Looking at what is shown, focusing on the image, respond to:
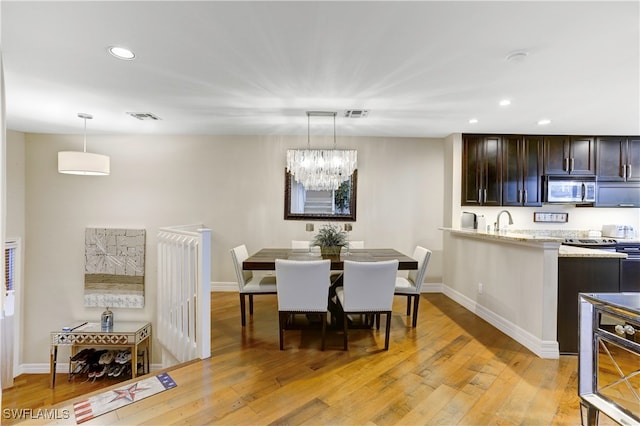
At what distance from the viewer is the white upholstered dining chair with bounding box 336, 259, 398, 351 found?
2541mm

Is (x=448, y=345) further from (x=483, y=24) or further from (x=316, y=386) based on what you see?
(x=483, y=24)

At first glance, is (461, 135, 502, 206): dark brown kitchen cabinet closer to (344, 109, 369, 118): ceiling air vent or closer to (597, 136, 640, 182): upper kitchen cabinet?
(597, 136, 640, 182): upper kitchen cabinet

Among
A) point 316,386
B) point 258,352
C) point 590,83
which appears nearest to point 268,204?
point 258,352

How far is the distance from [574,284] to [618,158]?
10.6ft

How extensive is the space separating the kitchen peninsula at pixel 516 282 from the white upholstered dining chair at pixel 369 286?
1315mm

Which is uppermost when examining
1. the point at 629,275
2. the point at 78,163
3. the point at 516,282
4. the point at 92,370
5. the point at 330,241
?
the point at 78,163

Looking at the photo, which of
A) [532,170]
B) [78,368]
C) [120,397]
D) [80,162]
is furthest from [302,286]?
[78,368]

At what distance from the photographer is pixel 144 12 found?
5.68ft

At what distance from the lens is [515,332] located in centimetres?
289

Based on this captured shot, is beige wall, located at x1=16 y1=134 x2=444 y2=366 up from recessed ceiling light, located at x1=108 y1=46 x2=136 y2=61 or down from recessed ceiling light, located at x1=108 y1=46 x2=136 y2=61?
down

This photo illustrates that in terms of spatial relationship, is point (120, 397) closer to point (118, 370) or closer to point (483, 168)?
point (118, 370)

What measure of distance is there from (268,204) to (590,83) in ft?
13.2

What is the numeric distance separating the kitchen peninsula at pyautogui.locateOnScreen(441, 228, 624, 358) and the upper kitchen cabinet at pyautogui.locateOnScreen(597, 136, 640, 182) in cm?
257

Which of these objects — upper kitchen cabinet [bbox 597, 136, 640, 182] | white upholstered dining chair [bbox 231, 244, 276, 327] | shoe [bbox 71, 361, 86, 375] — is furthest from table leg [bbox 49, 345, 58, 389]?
upper kitchen cabinet [bbox 597, 136, 640, 182]
